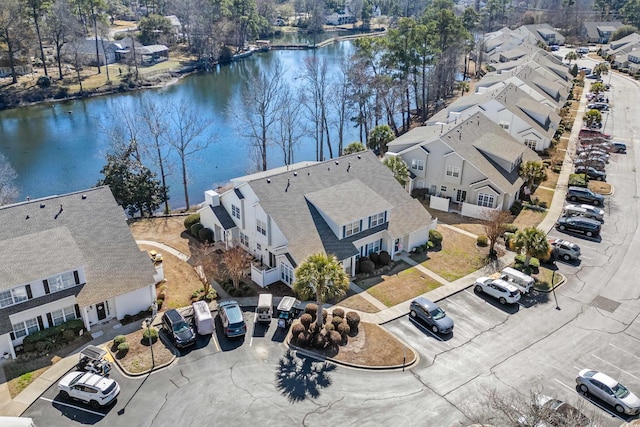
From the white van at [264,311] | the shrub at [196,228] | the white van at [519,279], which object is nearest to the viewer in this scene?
the white van at [264,311]

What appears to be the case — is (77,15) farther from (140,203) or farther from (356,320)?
(356,320)

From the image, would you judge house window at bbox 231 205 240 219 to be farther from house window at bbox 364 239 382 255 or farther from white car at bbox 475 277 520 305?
white car at bbox 475 277 520 305

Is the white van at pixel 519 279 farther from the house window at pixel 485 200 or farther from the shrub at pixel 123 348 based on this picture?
the shrub at pixel 123 348

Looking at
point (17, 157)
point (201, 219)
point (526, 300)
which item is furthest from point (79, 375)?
point (17, 157)

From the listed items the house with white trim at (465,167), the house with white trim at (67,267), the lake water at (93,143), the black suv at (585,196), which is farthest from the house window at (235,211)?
the black suv at (585,196)

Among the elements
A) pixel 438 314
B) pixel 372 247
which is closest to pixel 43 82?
pixel 372 247

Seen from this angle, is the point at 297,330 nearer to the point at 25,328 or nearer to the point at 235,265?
the point at 235,265
